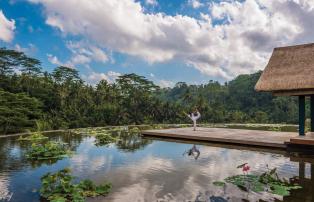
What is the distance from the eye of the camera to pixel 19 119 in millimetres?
15164

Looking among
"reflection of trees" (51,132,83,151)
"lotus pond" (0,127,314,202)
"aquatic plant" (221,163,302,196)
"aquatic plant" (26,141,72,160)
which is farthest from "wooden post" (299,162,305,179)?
Answer: "reflection of trees" (51,132,83,151)

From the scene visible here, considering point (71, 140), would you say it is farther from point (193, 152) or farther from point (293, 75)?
point (293, 75)

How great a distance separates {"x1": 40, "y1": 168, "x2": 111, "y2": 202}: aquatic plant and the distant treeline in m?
10.9

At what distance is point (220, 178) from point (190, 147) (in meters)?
4.65

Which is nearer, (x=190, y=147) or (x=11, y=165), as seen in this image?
(x=11, y=165)

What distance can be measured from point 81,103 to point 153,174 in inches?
736

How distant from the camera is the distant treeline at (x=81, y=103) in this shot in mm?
16391

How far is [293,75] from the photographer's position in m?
10.1

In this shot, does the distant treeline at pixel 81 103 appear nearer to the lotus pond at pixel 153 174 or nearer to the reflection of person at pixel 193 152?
the lotus pond at pixel 153 174

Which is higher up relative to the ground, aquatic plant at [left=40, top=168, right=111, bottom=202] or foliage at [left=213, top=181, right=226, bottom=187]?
foliage at [left=213, top=181, right=226, bottom=187]

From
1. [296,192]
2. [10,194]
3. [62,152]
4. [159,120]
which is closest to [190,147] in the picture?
[62,152]

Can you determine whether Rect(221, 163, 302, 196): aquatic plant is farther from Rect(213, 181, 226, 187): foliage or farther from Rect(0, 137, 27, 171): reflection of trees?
Rect(0, 137, 27, 171): reflection of trees

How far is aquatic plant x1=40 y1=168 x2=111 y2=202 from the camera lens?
458 cm

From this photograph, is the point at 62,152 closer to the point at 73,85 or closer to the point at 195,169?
the point at 195,169
